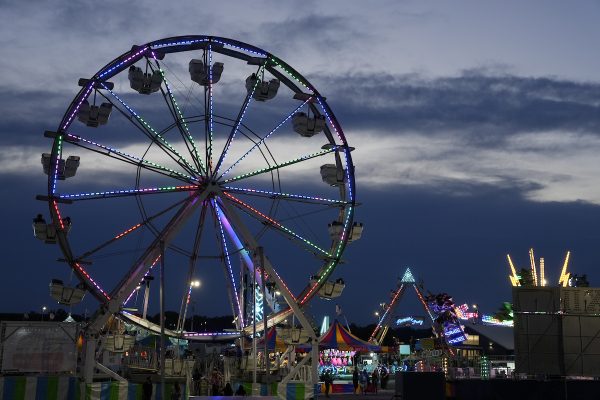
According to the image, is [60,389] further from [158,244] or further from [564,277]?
[564,277]

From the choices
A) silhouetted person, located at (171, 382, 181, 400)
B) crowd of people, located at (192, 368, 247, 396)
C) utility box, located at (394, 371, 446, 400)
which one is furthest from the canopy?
utility box, located at (394, 371, 446, 400)

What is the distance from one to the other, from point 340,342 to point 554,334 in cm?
2223

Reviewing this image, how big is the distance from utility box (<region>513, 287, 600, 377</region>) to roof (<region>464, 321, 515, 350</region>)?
1213 inches

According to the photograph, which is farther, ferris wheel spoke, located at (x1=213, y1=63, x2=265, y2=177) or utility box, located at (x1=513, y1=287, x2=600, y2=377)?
ferris wheel spoke, located at (x1=213, y1=63, x2=265, y2=177)

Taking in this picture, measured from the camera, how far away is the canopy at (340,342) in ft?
141

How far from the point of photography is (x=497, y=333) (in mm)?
55219

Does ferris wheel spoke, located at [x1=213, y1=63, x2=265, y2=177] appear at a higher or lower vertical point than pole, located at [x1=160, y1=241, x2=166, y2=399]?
higher

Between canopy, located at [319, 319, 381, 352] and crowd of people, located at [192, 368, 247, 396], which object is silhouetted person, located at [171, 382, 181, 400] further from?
canopy, located at [319, 319, 381, 352]

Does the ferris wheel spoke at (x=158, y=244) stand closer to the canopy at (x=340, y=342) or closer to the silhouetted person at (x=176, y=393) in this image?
the silhouetted person at (x=176, y=393)

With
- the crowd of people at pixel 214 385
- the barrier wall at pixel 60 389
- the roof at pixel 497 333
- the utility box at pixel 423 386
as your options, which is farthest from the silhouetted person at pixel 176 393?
the roof at pixel 497 333

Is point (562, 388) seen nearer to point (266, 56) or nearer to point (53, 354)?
point (53, 354)

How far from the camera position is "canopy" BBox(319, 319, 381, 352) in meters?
43.0

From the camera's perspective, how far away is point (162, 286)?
86.2 ft

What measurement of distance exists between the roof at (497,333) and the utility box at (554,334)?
30.8m
